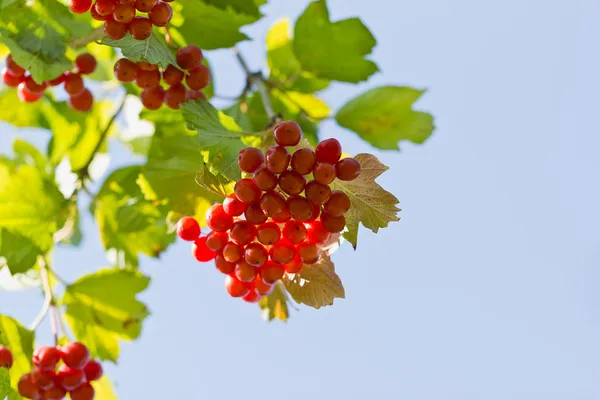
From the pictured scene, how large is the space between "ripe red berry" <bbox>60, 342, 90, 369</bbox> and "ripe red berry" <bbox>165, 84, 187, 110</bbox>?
712mm

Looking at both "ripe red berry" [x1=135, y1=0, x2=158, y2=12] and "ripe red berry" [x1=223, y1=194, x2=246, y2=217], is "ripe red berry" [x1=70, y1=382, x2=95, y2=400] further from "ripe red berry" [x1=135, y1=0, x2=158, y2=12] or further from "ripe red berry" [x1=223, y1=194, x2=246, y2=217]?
"ripe red berry" [x1=135, y1=0, x2=158, y2=12]

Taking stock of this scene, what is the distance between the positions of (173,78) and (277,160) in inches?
19.0

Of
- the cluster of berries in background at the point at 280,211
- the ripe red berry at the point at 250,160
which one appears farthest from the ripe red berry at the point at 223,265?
the ripe red berry at the point at 250,160

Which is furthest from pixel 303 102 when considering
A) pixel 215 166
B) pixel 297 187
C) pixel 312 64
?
pixel 297 187

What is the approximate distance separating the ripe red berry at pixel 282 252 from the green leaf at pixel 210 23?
29.4 inches

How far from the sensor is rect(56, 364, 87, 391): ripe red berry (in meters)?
1.95

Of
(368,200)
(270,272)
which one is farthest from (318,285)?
(368,200)

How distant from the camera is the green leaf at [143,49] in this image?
1569 mm

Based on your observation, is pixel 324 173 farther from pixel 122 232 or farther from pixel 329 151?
pixel 122 232

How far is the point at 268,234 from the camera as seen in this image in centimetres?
149

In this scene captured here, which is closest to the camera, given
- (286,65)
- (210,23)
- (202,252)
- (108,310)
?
(202,252)

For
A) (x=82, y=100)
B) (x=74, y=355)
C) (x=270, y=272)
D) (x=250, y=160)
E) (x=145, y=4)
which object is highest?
(x=145, y=4)

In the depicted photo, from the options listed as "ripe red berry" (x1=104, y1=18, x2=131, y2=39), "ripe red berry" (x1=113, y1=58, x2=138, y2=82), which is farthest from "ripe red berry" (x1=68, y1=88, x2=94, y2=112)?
"ripe red berry" (x1=104, y1=18, x2=131, y2=39)

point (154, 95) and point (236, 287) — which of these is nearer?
point (236, 287)
